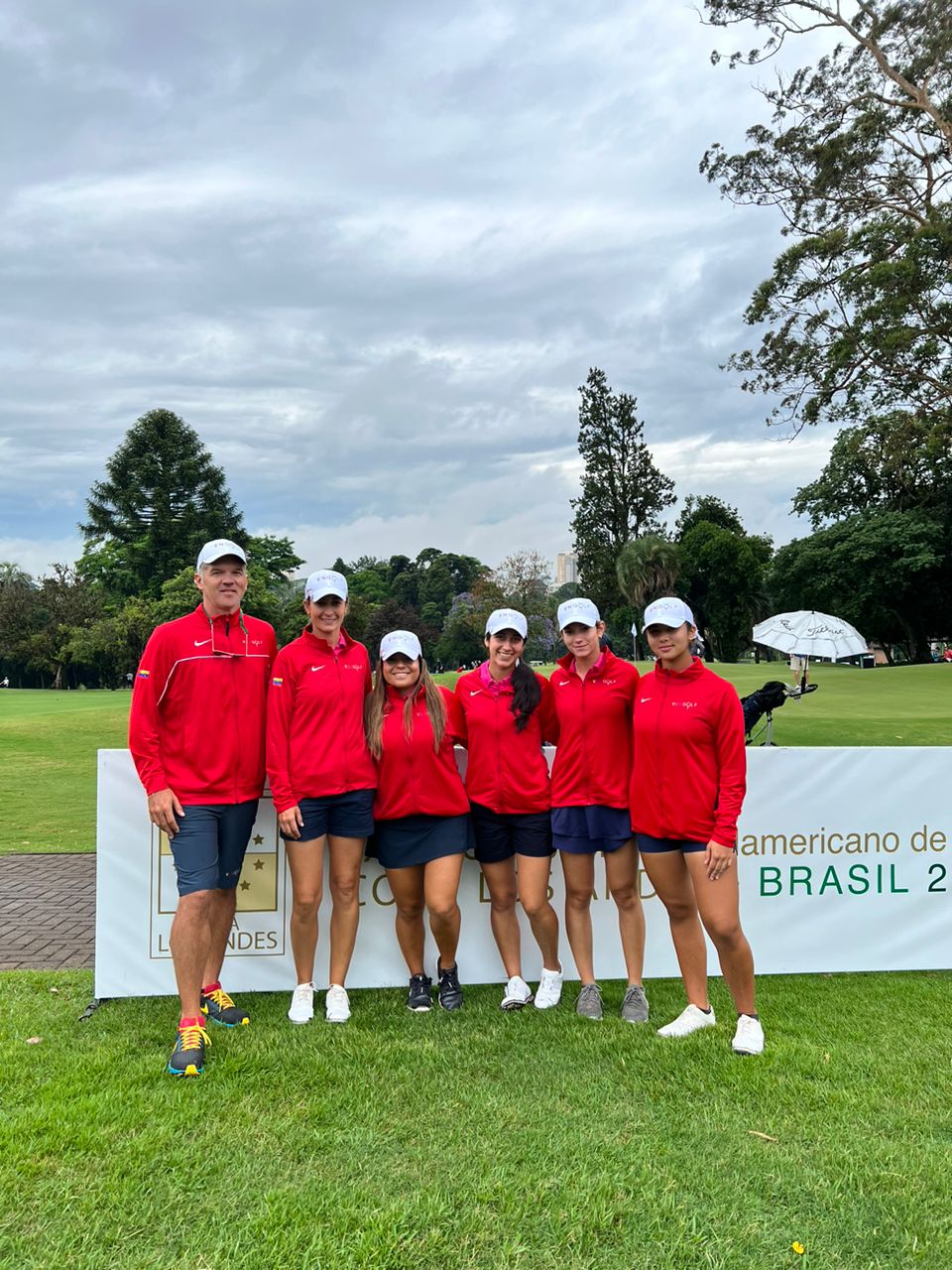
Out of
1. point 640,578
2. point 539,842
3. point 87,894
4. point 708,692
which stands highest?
point 640,578

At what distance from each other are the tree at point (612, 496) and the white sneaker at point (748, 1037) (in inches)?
2118

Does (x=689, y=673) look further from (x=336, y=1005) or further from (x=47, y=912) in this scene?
(x=47, y=912)

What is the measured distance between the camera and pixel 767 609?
61.2m

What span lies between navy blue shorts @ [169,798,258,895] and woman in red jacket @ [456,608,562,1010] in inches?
43.9

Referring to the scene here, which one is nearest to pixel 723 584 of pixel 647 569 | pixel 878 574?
pixel 647 569

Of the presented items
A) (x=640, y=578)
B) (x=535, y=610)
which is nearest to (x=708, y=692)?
(x=640, y=578)

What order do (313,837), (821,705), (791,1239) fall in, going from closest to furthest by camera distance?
1. (791,1239)
2. (313,837)
3. (821,705)

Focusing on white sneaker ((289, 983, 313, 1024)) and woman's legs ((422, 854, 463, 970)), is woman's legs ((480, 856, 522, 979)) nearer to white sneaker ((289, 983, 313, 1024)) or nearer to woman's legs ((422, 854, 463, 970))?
woman's legs ((422, 854, 463, 970))

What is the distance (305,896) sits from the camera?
4.14m

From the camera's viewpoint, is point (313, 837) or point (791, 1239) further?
point (313, 837)

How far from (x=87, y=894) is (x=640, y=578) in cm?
4888

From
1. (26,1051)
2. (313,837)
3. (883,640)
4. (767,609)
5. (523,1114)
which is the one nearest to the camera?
(523,1114)

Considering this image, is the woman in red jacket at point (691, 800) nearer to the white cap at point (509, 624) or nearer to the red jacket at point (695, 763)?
the red jacket at point (695, 763)

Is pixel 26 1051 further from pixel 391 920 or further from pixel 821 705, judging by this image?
pixel 821 705
